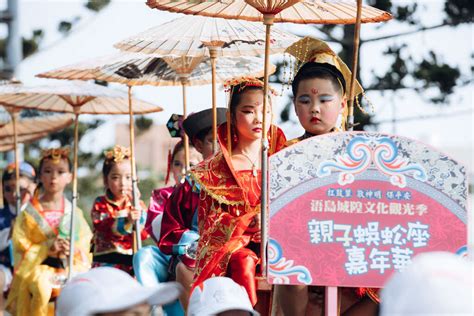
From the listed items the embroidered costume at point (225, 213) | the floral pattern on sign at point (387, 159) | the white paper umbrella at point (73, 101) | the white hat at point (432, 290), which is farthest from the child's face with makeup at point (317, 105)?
the white paper umbrella at point (73, 101)

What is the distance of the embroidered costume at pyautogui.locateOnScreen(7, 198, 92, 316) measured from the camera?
368 inches

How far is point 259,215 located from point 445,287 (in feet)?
9.05

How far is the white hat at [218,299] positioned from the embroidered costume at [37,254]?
4.64m

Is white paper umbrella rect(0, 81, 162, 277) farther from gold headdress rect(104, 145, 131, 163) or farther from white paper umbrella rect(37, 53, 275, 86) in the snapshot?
gold headdress rect(104, 145, 131, 163)

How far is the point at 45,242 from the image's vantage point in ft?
31.9

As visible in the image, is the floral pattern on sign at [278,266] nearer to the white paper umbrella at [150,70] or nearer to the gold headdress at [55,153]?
the white paper umbrella at [150,70]

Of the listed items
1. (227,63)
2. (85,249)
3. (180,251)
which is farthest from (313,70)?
(85,249)

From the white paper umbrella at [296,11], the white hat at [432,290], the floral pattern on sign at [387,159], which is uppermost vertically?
the white paper umbrella at [296,11]

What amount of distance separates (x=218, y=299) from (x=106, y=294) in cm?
103

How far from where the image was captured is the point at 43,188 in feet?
32.9

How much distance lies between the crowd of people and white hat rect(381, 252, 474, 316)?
5cm

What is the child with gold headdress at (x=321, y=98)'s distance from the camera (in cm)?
528

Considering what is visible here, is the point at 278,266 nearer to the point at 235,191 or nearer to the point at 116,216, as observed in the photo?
the point at 235,191

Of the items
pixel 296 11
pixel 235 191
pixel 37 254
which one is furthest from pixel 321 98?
pixel 37 254
